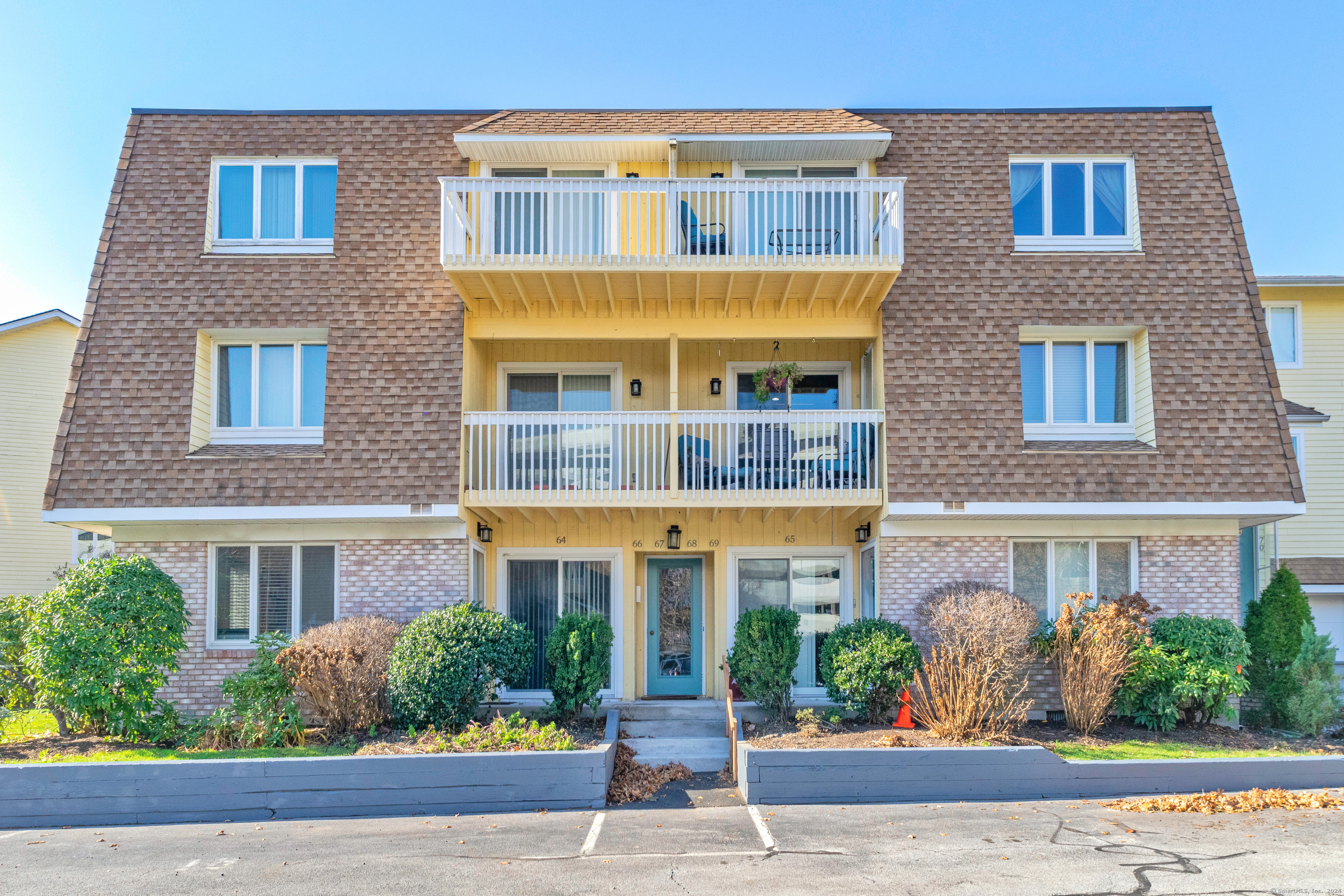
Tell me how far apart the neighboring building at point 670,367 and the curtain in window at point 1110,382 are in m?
0.04

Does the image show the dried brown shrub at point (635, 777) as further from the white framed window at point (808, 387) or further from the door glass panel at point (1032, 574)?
the white framed window at point (808, 387)

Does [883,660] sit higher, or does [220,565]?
[220,565]

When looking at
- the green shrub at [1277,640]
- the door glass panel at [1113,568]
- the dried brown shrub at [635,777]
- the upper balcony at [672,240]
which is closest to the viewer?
the dried brown shrub at [635,777]

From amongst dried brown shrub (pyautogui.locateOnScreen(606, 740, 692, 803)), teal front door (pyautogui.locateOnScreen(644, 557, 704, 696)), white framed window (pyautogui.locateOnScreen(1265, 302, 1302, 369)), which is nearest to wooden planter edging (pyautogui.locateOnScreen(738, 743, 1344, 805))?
dried brown shrub (pyautogui.locateOnScreen(606, 740, 692, 803))

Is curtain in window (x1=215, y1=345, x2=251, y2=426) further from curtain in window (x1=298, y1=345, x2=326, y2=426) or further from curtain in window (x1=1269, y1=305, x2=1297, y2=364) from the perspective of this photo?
curtain in window (x1=1269, y1=305, x2=1297, y2=364)

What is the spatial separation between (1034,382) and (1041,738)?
481 cm

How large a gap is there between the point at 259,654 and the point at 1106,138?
12774 millimetres

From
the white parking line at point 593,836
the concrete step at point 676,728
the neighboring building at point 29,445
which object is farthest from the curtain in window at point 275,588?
the neighboring building at point 29,445

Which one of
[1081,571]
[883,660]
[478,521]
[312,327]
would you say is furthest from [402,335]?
[1081,571]

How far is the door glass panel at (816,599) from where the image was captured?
46.5ft

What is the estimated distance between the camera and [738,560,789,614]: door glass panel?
14258 mm

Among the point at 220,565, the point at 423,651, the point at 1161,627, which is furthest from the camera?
the point at 220,565

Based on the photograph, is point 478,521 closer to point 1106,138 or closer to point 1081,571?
point 1081,571

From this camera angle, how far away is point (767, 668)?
11.6 meters
